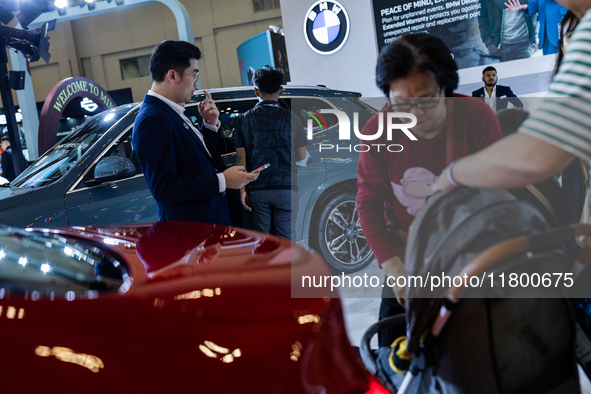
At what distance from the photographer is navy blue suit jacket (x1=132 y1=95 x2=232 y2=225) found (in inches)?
90.4

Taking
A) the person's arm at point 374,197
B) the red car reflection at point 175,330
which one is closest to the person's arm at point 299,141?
the person's arm at point 374,197

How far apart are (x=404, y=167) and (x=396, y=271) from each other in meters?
0.23

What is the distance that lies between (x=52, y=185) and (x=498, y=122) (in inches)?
126

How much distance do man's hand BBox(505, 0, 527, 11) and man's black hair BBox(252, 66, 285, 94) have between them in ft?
8.36

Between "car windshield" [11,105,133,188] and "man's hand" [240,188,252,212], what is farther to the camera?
"car windshield" [11,105,133,188]

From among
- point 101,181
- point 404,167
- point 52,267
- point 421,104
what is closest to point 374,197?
point 404,167

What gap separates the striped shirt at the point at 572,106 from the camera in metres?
0.85

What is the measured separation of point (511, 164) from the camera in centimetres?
92

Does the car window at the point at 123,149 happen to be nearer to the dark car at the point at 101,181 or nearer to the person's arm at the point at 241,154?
the dark car at the point at 101,181

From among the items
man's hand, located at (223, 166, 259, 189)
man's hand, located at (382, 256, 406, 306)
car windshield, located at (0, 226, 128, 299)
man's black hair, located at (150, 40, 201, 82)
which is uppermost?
man's black hair, located at (150, 40, 201, 82)

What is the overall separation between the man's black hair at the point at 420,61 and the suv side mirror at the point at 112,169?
2504 millimetres

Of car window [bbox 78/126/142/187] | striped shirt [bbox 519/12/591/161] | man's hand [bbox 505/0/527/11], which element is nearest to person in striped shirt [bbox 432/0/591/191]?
striped shirt [bbox 519/12/591/161]

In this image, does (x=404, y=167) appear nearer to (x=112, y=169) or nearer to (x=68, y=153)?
(x=112, y=169)

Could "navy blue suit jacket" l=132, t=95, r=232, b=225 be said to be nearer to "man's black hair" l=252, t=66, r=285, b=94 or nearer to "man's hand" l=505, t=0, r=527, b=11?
"man's black hair" l=252, t=66, r=285, b=94
